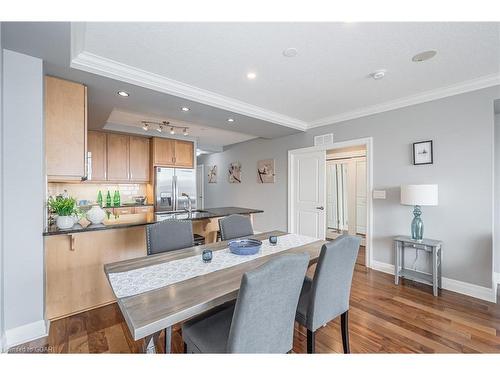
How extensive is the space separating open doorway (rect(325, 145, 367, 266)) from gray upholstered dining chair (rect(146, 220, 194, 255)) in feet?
13.2

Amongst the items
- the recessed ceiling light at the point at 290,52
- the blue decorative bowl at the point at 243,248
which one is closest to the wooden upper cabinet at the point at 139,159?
the blue decorative bowl at the point at 243,248

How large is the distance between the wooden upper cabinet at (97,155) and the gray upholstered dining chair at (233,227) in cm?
339

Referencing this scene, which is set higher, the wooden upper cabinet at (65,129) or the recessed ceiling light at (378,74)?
the recessed ceiling light at (378,74)

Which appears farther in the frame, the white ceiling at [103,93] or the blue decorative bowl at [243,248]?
the blue decorative bowl at [243,248]

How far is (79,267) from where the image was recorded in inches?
87.0

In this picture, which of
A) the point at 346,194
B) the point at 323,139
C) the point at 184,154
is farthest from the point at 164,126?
the point at 346,194

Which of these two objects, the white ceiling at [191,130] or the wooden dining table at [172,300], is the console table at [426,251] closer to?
the wooden dining table at [172,300]

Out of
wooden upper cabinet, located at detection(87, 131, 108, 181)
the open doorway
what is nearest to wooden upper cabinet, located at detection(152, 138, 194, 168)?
wooden upper cabinet, located at detection(87, 131, 108, 181)

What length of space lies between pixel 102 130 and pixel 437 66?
5153 millimetres

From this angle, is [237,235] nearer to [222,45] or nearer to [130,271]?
[130,271]

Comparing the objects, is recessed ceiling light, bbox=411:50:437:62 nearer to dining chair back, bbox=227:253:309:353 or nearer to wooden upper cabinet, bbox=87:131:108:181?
dining chair back, bbox=227:253:309:353

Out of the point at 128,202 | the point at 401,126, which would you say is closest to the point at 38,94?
the point at 128,202

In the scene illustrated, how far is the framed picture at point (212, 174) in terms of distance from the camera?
23.3ft

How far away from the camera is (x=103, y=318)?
213 cm
